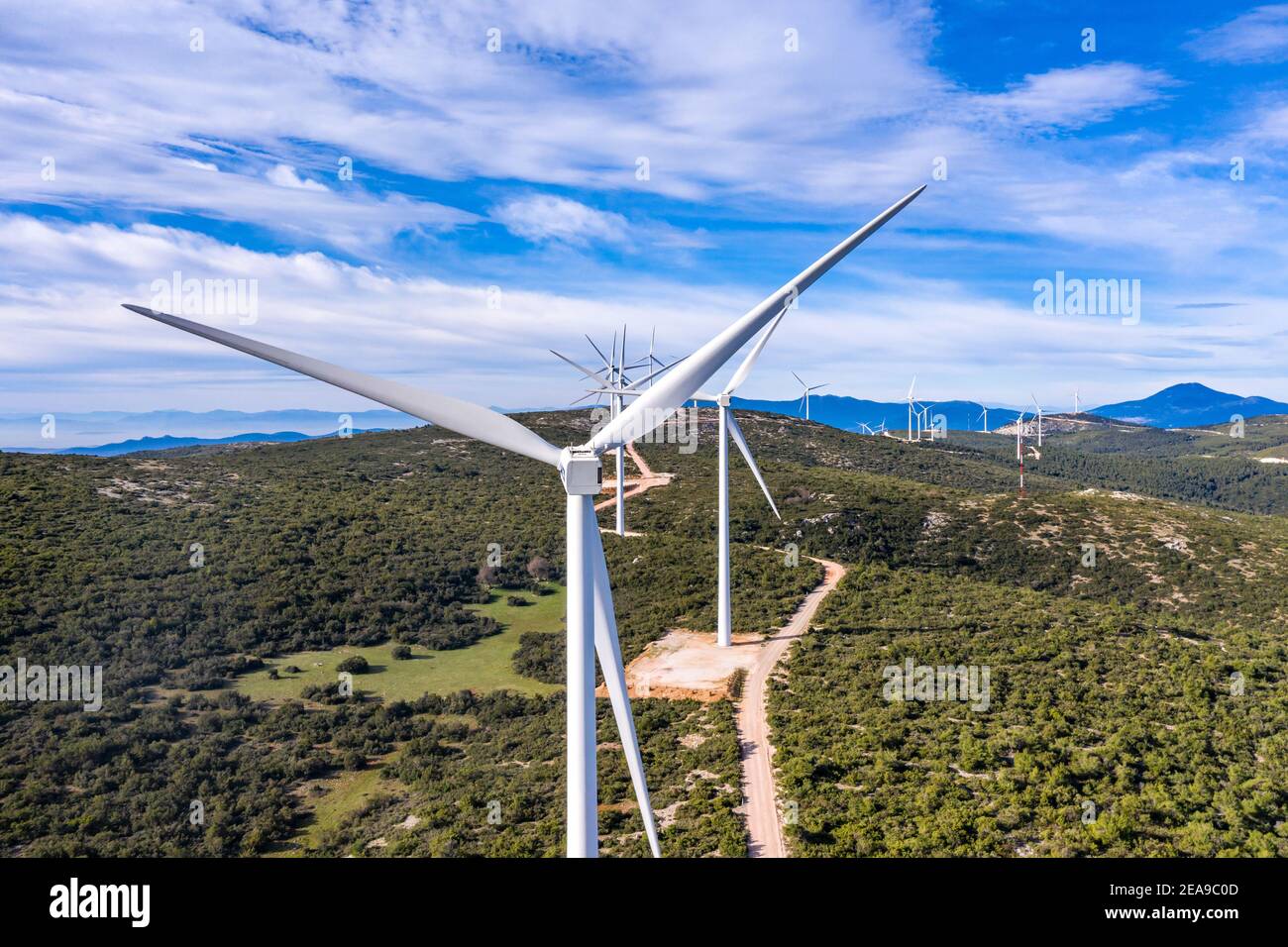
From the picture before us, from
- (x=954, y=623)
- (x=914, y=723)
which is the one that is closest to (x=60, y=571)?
(x=914, y=723)

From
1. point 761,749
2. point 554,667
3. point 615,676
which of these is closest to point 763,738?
point 761,749

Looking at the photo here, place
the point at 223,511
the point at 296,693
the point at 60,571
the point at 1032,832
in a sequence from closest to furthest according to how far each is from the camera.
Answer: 1. the point at 1032,832
2. the point at 296,693
3. the point at 60,571
4. the point at 223,511

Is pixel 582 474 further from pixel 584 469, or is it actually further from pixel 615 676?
pixel 615 676

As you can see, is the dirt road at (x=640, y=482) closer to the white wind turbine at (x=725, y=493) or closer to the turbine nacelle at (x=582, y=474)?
the white wind turbine at (x=725, y=493)

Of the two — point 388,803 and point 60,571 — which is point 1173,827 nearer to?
point 388,803

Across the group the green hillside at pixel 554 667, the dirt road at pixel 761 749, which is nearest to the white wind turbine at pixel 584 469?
the dirt road at pixel 761 749
